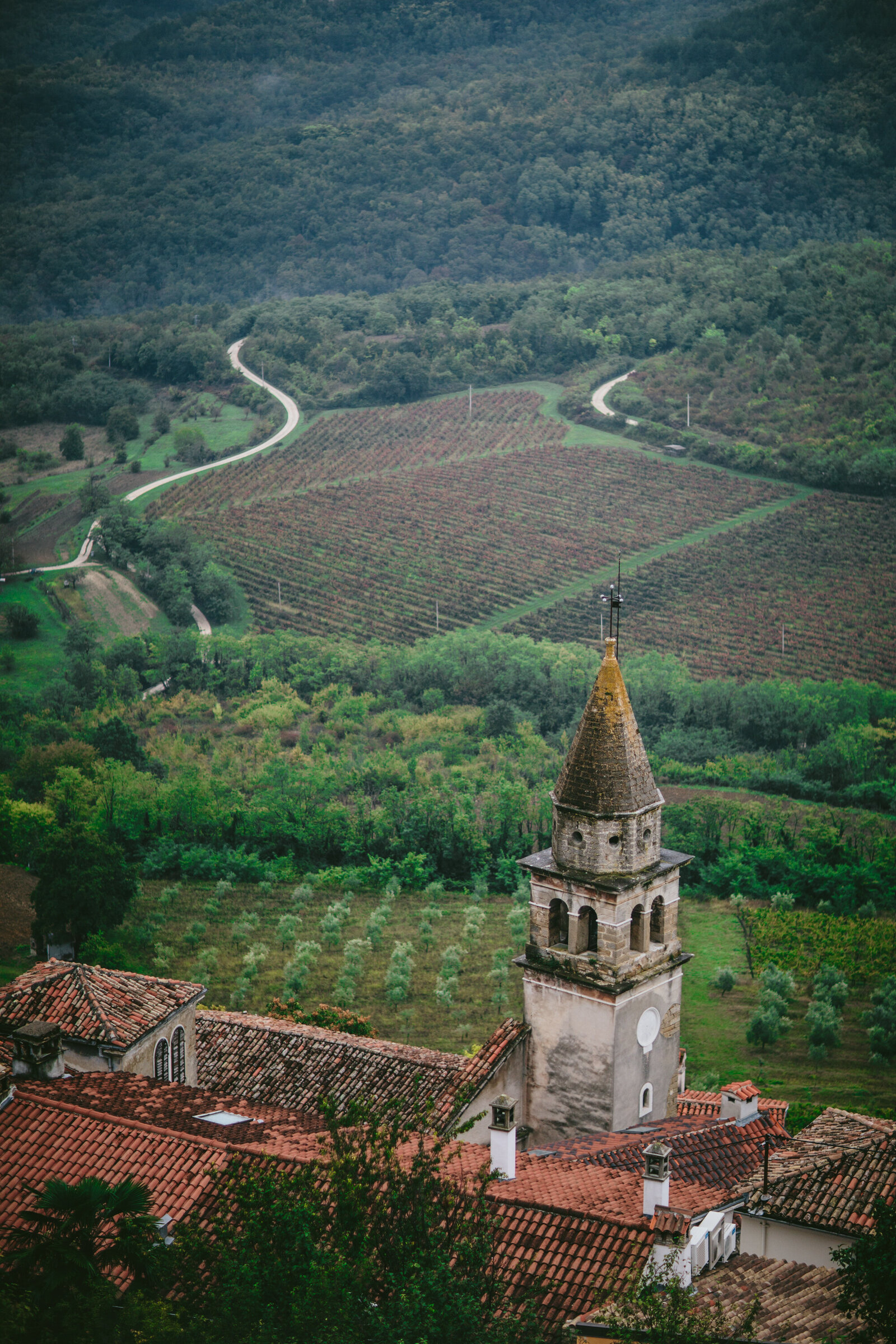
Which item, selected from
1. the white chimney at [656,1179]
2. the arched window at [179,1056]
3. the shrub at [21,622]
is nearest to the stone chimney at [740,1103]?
the white chimney at [656,1179]

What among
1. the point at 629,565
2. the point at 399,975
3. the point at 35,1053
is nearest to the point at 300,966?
the point at 399,975

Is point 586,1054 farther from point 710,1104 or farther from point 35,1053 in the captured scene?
point 35,1053

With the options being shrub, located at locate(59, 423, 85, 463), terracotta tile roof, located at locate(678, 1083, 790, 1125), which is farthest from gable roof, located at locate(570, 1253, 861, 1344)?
shrub, located at locate(59, 423, 85, 463)

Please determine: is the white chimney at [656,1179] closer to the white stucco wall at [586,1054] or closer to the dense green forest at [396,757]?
the white stucco wall at [586,1054]

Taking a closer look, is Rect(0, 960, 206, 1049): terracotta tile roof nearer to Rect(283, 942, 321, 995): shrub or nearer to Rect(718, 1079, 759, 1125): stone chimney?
Rect(718, 1079, 759, 1125): stone chimney

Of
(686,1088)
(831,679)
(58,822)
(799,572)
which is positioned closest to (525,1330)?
(686,1088)

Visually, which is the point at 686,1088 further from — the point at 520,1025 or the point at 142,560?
the point at 142,560
